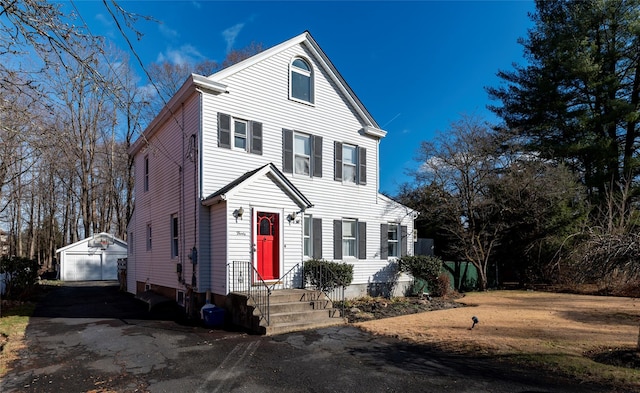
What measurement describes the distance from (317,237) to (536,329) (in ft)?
22.5

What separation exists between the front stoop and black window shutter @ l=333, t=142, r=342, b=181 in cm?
506

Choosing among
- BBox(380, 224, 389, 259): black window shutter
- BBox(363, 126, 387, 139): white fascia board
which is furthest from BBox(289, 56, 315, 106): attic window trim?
BBox(380, 224, 389, 259): black window shutter

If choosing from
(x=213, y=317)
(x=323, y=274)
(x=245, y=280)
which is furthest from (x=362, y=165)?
(x=213, y=317)

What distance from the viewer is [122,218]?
129 ft

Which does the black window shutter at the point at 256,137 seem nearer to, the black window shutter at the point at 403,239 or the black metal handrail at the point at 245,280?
the black metal handrail at the point at 245,280

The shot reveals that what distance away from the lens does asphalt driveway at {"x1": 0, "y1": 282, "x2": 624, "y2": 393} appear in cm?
551

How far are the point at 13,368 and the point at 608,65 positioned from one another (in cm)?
2836

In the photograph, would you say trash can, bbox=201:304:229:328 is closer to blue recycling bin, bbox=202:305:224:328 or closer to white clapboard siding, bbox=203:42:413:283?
blue recycling bin, bbox=202:305:224:328

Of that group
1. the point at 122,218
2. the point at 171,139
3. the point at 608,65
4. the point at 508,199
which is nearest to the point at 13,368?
the point at 171,139

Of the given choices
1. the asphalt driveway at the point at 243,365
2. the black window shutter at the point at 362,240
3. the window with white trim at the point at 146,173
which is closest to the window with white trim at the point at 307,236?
the black window shutter at the point at 362,240

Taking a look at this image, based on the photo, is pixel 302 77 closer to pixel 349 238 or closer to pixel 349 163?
pixel 349 163

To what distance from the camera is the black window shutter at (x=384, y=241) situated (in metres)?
15.7

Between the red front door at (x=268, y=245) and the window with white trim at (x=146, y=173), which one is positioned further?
the window with white trim at (x=146, y=173)

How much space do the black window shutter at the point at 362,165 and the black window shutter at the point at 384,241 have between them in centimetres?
201
